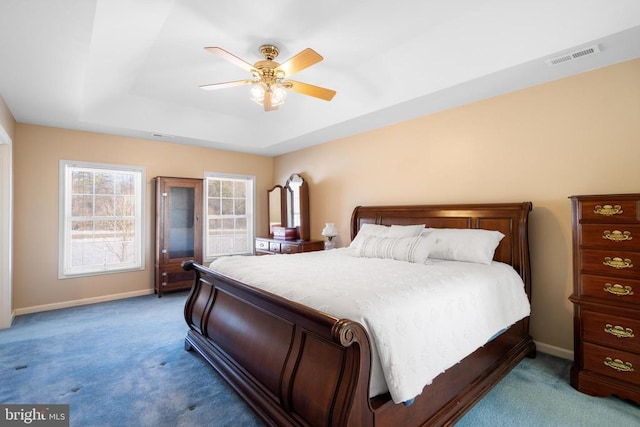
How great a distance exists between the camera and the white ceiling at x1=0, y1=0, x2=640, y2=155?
217 cm

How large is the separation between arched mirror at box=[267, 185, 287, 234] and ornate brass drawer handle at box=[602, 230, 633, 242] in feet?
14.6

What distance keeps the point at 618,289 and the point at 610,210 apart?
547 mm

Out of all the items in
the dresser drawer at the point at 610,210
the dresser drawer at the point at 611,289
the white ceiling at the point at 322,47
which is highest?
the white ceiling at the point at 322,47

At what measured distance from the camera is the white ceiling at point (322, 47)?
2166 millimetres

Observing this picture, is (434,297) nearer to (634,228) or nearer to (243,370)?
(243,370)

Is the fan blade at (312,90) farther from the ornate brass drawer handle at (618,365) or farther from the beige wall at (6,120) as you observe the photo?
the beige wall at (6,120)

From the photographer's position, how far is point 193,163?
5.38 metres

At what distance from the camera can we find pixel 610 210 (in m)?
2.14

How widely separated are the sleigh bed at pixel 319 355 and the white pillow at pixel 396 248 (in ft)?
2.27

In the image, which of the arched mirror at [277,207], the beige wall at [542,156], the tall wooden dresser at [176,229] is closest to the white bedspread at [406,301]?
the beige wall at [542,156]

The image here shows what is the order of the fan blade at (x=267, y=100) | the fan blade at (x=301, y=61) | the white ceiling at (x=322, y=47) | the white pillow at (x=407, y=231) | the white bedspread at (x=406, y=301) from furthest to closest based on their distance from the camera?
the white pillow at (x=407, y=231) < the fan blade at (x=267, y=100) < the fan blade at (x=301, y=61) < the white ceiling at (x=322, y=47) < the white bedspread at (x=406, y=301)

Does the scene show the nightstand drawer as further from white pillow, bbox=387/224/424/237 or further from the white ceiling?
white pillow, bbox=387/224/424/237

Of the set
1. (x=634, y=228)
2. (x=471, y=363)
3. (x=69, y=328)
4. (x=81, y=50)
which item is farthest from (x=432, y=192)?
(x=69, y=328)

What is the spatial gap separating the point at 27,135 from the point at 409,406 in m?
5.40
